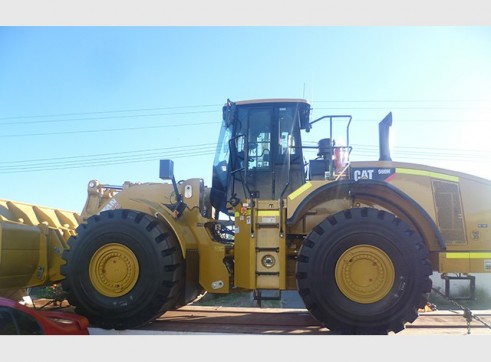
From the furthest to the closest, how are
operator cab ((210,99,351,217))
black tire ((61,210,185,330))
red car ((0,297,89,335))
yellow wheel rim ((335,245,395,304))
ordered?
operator cab ((210,99,351,217))
black tire ((61,210,185,330))
yellow wheel rim ((335,245,395,304))
red car ((0,297,89,335))

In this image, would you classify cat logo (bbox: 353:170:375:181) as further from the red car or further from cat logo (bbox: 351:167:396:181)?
the red car

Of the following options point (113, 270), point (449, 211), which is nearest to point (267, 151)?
point (449, 211)

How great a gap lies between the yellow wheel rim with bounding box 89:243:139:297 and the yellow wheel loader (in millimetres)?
13

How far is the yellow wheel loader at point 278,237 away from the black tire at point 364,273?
1 centimetres

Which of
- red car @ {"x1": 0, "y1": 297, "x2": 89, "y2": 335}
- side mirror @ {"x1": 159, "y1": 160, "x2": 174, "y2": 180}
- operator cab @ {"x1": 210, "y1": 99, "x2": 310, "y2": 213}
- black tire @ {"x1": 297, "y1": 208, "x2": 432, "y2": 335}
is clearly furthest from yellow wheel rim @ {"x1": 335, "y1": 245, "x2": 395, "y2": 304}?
red car @ {"x1": 0, "y1": 297, "x2": 89, "y2": 335}

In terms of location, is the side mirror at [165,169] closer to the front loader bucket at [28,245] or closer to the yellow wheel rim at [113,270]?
the yellow wheel rim at [113,270]

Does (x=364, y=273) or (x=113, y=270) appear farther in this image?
(x=113, y=270)

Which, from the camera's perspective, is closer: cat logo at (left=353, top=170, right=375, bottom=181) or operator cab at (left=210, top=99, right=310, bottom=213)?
cat logo at (left=353, top=170, right=375, bottom=181)

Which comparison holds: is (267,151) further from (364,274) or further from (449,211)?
(449,211)

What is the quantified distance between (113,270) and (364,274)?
127 inches

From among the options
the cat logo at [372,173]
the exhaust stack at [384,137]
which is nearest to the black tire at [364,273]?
the cat logo at [372,173]

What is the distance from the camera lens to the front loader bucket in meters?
5.82

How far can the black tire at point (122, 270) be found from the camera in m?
5.38

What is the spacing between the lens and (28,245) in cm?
618
